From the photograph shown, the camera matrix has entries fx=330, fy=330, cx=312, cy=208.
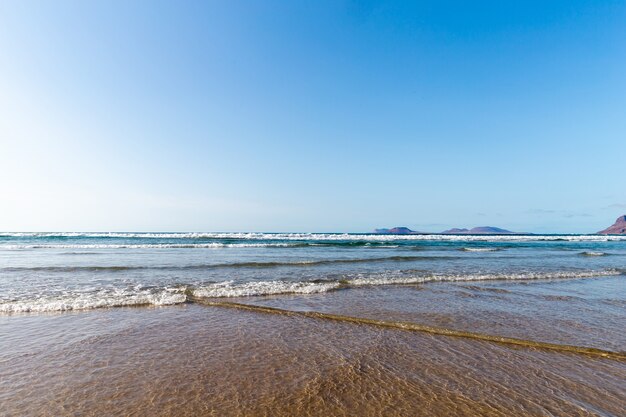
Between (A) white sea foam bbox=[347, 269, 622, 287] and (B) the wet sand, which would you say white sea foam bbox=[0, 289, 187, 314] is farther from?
(A) white sea foam bbox=[347, 269, 622, 287]

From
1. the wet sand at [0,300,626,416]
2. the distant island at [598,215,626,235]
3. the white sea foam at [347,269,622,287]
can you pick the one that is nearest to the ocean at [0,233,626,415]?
the wet sand at [0,300,626,416]

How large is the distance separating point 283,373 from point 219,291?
6411 millimetres

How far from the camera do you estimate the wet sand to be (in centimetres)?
373

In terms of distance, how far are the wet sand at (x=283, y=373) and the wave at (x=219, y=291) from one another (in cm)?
161

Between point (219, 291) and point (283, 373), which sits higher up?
point (219, 291)

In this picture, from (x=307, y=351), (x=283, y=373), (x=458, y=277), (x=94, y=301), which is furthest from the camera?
(x=458, y=277)

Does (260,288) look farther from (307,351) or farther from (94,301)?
(307,351)

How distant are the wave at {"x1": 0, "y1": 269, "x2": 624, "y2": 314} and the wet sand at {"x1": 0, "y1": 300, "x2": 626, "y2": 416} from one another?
5.30 ft

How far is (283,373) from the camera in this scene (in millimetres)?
4590

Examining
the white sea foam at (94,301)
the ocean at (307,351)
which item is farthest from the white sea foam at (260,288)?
the white sea foam at (94,301)

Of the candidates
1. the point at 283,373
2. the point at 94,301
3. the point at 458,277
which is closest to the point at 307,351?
the point at 283,373

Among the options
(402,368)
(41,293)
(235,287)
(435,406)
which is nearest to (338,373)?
(402,368)

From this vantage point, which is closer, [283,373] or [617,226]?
[283,373]

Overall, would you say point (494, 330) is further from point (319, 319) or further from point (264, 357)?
point (264, 357)
